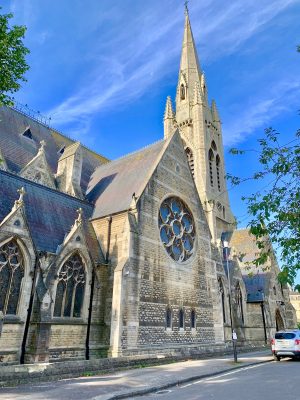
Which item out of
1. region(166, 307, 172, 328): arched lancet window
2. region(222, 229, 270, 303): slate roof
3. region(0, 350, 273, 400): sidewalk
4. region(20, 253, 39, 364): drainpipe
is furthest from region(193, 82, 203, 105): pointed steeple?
region(0, 350, 273, 400): sidewalk

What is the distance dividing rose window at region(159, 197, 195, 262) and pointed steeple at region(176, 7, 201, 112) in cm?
3162

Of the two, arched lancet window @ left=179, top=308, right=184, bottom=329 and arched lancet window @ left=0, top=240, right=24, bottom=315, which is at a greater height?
arched lancet window @ left=0, top=240, right=24, bottom=315

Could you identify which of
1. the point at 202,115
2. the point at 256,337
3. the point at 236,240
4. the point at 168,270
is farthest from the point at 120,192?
the point at 202,115

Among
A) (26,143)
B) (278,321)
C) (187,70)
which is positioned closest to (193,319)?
(26,143)

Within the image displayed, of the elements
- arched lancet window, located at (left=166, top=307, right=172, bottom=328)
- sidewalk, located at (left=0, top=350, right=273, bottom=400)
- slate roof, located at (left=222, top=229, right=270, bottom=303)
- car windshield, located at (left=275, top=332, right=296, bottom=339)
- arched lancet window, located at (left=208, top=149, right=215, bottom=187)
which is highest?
arched lancet window, located at (left=208, top=149, right=215, bottom=187)

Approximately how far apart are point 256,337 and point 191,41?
4790 centimetres

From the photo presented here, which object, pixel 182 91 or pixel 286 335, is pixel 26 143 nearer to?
pixel 286 335

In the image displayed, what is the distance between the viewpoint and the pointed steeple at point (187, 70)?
51.3 meters

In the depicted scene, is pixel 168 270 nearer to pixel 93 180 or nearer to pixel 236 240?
pixel 93 180

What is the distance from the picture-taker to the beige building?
45.5ft

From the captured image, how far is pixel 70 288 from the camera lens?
15.7 metres

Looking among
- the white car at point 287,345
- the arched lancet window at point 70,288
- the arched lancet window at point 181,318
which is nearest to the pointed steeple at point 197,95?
the arched lancet window at point 181,318

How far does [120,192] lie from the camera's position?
2048 centimetres

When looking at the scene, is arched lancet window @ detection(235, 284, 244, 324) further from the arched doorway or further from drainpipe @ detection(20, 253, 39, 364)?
drainpipe @ detection(20, 253, 39, 364)
